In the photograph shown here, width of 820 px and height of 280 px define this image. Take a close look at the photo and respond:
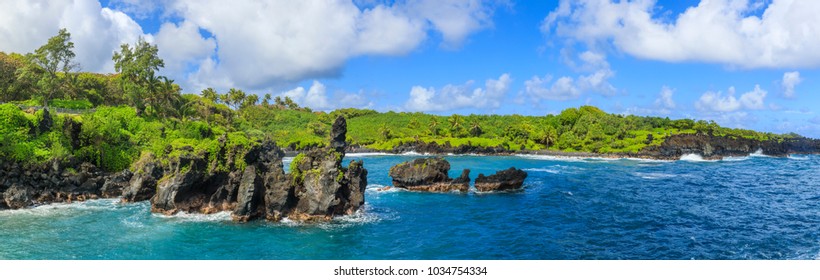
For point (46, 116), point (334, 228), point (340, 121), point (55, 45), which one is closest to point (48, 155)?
point (46, 116)

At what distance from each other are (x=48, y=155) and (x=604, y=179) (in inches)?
3177

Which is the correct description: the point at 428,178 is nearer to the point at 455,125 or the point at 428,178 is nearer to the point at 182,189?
the point at 182,189

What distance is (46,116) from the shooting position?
63.8 m

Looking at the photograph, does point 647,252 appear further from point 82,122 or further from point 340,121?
point 82,122

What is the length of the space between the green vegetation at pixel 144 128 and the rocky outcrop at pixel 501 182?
96.7 ft

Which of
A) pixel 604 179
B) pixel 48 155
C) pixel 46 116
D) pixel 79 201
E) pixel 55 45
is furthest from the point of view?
pixel 604 179

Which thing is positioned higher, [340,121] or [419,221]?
[340,121]

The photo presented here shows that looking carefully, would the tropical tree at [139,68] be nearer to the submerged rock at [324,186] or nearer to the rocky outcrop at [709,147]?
the submerged rock at [324,186]

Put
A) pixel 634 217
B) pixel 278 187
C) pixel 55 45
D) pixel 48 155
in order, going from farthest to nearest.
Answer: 1. pixel 55 45
2. pixel 48 155
3. pixel 634 217
4. pixel 278 187

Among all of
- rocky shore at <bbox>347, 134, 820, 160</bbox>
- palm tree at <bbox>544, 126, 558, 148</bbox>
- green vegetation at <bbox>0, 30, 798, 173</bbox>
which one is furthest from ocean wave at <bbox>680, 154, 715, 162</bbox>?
palm tree at <bbox>544, 126, 558, 148</bbox>

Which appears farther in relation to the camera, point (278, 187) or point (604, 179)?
point (604, 179)

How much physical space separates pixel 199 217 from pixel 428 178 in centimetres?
3231

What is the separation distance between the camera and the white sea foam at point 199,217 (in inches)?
1896

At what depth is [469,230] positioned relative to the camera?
4653 cm
